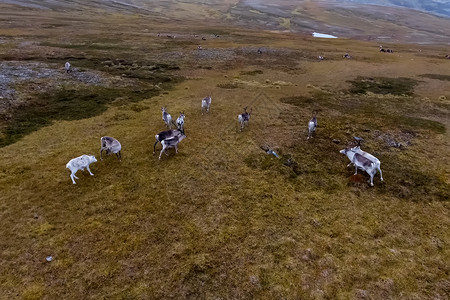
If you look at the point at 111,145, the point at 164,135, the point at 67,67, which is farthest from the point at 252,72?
the point at 111,145

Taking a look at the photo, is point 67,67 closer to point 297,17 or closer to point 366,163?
point 366,163

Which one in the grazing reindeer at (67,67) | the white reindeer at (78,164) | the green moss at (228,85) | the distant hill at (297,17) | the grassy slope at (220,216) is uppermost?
the distant hill at (297,17)

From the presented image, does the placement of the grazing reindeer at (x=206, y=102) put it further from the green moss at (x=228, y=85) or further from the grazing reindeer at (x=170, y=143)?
the green moss at (x=228, y=85)

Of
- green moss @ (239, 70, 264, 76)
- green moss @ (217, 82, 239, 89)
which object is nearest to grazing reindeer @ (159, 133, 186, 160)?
green moss @ (217, 82, 239, 89)

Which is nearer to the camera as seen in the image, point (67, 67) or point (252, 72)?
point (67, 67)

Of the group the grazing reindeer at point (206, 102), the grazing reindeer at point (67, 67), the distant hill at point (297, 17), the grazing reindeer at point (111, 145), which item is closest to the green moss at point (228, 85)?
the grazing reindeer at point (206, 102)

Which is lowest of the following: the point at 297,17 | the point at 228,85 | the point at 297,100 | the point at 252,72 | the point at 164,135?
the point at 164,135

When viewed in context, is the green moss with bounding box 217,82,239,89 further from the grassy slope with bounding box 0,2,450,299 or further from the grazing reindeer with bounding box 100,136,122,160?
the grazing reindeer with bounding box 100,136,122,160

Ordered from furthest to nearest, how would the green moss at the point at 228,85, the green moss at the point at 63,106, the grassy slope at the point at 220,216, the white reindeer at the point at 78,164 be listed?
the green moss at the point at 228,85 → the green moss at the point at 63,106 → the white reindeer at the point at 78,164 → the grassy slope at the point at 220,216

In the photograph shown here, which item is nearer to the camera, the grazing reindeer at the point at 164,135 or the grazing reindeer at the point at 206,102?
the grazing reindeer at the point at 164,135
